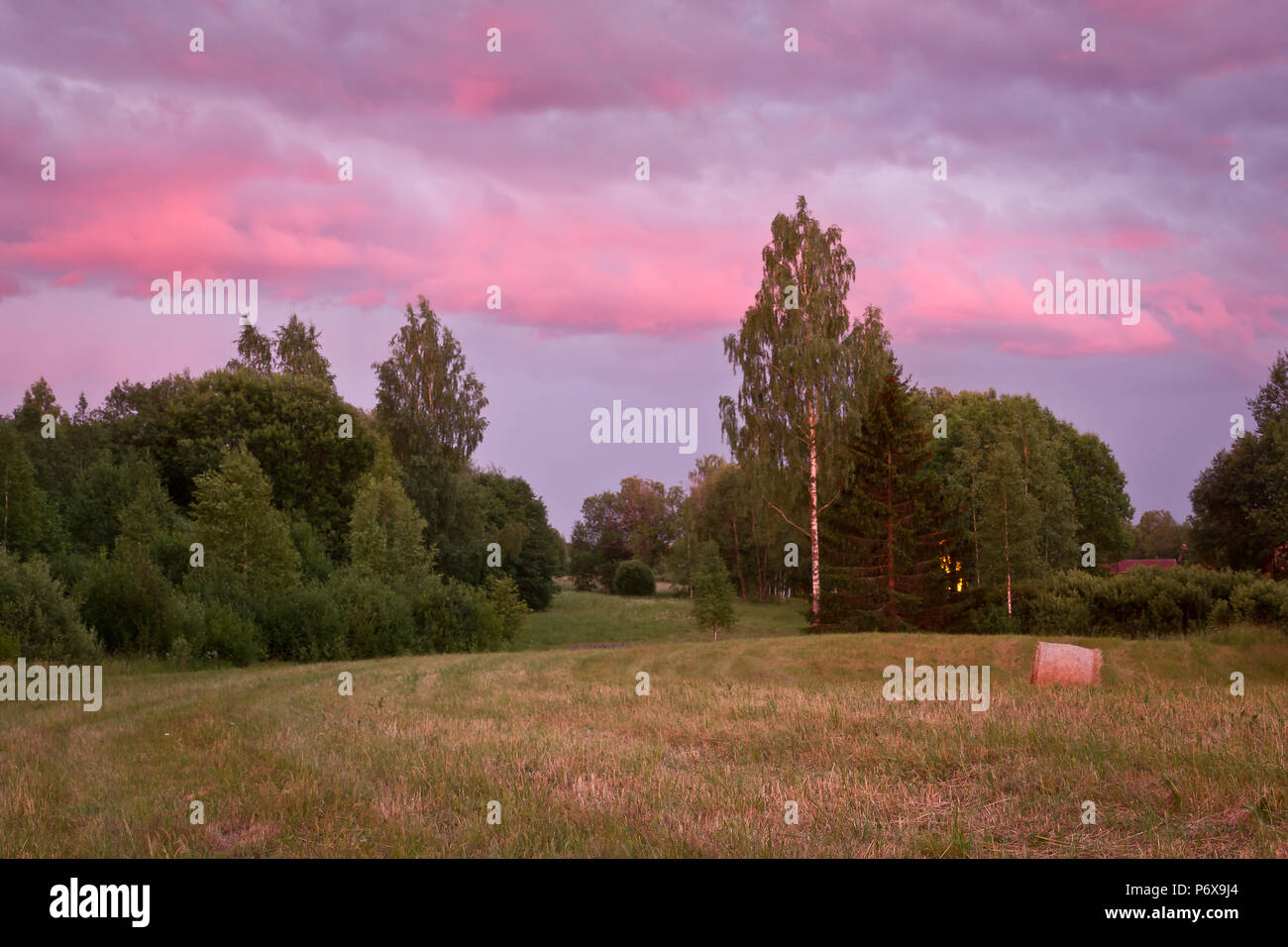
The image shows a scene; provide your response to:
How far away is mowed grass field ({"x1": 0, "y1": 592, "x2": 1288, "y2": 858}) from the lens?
6.57 meters

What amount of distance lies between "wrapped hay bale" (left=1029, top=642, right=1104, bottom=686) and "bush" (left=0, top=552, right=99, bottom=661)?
26012 millimetres

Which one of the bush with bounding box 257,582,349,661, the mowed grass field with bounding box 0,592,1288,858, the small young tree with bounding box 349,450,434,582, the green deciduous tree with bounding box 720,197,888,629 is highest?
the green deciduous tree with bounding box 720,197,888,629

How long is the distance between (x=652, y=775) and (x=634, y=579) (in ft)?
253

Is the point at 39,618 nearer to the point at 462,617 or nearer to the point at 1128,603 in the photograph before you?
the point at 462,617

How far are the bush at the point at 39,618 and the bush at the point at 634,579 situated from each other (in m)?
61.2

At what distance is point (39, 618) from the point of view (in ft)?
81.8

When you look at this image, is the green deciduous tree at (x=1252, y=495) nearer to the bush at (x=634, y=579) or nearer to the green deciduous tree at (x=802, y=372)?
the green deciduous tree at (x=802, y=372)

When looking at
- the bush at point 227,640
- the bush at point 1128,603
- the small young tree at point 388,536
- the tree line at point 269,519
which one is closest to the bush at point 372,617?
the tree line at point 269,519

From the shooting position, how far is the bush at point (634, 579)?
85.4 metres

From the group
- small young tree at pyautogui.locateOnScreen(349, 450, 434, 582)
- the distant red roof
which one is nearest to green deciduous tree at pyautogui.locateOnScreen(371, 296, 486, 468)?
small young tree at pyautogui.locateOnScreen(349, 450, 434, 582)

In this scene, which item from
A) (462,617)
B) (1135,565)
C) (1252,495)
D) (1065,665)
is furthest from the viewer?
(1252,495)

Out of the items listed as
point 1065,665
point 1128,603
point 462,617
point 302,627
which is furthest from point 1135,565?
point 302,627

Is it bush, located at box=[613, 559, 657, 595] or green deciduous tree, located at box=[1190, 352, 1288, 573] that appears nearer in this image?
green deciduous tree, located at box=[1190, 352, 1288, 573]

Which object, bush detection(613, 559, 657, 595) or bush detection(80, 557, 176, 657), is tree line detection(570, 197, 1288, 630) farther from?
bush detection(613, 559, 657, 595)
